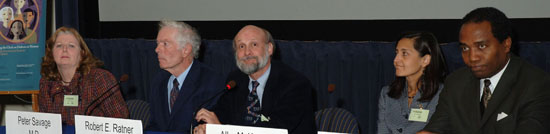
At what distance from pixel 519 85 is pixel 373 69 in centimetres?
192

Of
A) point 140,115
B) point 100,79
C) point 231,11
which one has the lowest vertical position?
point 140,115

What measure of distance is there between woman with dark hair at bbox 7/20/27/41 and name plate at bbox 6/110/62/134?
204cm

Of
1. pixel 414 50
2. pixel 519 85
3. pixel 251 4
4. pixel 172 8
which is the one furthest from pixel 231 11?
pixel 519 85

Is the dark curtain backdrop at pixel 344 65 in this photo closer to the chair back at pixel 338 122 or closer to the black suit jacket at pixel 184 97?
the chair back at pixel 338 122

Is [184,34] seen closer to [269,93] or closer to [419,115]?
[269,93]

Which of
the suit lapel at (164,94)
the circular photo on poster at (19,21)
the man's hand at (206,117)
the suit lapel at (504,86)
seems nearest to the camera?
the suit lapel at (504,86)

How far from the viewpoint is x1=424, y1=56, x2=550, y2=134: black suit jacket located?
2.06m

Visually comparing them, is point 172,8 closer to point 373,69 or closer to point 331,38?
point 331,38

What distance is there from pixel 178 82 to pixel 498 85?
1.81 m

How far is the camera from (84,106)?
3.38m

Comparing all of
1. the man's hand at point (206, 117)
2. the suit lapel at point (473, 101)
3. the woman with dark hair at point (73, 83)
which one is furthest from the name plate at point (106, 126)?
the suit lapel at point (473, 101)

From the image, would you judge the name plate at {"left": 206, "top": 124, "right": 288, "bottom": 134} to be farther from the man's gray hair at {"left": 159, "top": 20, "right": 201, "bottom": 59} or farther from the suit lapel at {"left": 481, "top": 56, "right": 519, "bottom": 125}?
the man's gray hair at {"left": 159, "top": 20, "right": 201, "bottom": 59}

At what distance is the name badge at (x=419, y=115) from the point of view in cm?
298

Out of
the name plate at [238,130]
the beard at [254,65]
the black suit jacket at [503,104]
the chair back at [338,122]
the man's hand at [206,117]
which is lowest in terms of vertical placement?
the chair back at [338,122]
